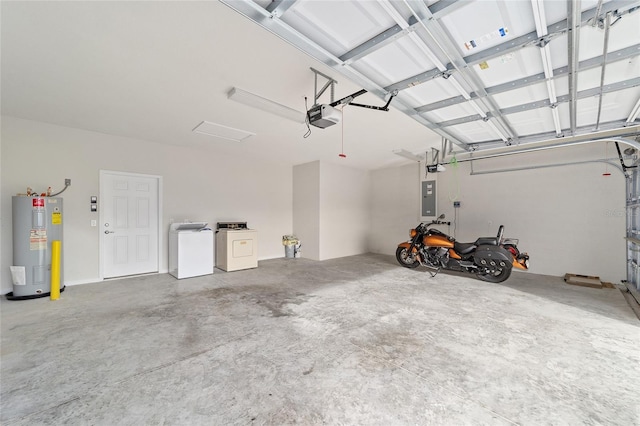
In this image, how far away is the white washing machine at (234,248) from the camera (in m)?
5.07

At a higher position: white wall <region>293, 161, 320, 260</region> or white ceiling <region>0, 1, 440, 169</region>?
white ceiling <region>0, 1, 440, 169</region>

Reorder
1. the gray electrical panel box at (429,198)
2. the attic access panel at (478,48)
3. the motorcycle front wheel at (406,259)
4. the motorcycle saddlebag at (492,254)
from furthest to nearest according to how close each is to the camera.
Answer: the gray electrical panel box at (429,198) → the motorcycle front wheel at (406,259) → the motorcycle saddlebag at (492,254) → the attic access panel at (478,48)

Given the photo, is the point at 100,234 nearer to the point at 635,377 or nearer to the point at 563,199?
the point at 635,377

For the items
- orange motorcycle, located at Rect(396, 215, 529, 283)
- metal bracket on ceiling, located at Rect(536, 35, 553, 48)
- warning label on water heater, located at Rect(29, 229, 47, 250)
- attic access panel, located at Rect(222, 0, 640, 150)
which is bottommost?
orange motorcycle, located at Rect(396, 215, 529, 283)

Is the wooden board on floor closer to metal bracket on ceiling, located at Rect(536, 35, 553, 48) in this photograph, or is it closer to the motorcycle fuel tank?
the motorcycle fuel tank

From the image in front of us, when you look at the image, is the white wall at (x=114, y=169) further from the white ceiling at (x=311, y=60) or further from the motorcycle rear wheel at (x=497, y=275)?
the motorcycle rear wheel at (x=497, y=275)

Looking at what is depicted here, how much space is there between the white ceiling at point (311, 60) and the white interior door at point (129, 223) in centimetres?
128

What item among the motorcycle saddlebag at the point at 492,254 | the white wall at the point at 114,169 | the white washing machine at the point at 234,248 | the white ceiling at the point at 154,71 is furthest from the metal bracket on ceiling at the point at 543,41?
the white wall at the point at 114,169

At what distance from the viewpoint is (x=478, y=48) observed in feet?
5.89

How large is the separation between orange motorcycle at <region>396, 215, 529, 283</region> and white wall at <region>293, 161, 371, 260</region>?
6.32ft

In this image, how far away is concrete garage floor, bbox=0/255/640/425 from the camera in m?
1.46

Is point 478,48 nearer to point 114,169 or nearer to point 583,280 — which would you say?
point 583,280

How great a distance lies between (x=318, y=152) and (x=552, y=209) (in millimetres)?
4756

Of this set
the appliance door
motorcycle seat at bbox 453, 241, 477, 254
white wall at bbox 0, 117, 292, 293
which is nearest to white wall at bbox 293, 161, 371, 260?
white wall at bbox 0, 117, 292, 293
